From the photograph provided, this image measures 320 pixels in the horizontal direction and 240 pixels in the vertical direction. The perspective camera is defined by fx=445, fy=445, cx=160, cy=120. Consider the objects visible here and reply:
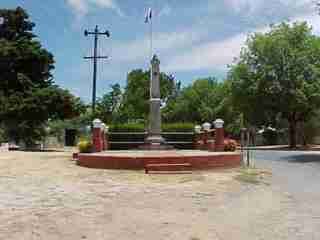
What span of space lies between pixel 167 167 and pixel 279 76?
22590 millimetres

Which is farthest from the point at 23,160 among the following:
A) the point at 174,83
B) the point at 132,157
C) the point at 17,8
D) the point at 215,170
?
the point at 174,83

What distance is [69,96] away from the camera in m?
29.3

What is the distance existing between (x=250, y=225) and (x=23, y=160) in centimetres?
1221

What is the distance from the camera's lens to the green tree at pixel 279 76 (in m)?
33.2

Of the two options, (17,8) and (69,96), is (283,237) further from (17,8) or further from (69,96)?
(17,8)

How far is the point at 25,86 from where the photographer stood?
29766 millimetres

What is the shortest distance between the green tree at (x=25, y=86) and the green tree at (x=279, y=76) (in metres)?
13.2

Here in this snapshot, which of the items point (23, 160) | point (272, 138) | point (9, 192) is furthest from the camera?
point (272, 138)

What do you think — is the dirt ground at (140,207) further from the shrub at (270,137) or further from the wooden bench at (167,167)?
the shrub at (270,137)

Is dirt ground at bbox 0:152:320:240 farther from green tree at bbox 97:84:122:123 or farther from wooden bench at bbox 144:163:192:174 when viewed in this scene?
green tree at bbox 97:84:122:123

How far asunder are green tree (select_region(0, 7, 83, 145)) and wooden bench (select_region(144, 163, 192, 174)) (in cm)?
1630

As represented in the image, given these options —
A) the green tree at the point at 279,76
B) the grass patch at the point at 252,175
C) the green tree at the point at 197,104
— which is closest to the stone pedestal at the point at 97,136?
the grass patch at the point at 252,175

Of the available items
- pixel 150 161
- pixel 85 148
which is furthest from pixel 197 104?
pixel 150 161

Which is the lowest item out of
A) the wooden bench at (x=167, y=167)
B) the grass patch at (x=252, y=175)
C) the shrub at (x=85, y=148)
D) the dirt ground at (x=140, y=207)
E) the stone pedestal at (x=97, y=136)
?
the dirt ground at (x=140, y=207)
